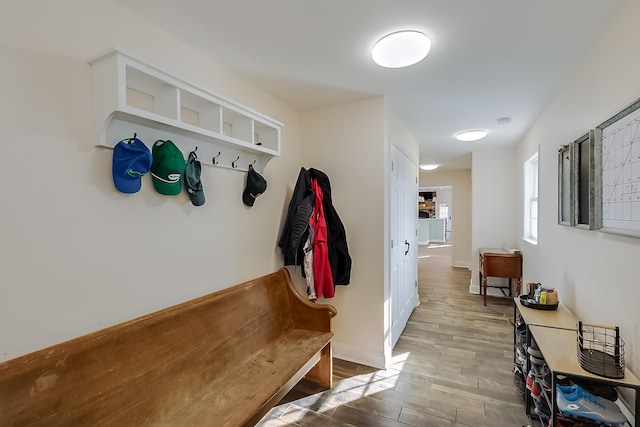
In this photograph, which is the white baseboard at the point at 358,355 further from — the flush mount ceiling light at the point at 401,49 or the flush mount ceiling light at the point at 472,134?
the flush mount ceiling light at the point at 472,134

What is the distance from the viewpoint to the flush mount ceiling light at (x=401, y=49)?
1557 millimetres

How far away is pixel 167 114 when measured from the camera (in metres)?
1.40

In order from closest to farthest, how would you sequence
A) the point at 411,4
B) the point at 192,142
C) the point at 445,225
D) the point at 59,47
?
the point at 59,47
the point at 411,4
the point at 192,142
the point at 445,225

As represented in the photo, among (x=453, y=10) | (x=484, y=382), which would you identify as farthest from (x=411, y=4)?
(x=484, y=382)

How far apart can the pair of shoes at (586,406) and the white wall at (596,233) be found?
8.2 inches

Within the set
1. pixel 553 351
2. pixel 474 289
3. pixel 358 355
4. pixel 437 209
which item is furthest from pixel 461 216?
pixel 437 209

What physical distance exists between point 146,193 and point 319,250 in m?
1.32

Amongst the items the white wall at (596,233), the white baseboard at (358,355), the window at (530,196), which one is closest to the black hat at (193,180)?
the white baseboard at (358,355)

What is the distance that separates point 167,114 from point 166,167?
256mm

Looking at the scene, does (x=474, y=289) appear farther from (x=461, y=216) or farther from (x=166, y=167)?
(x=166, y=167)

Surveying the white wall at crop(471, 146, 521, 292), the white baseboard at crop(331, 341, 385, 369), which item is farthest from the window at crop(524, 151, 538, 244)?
the white baseboard at crop(331, 341, 385, 369)

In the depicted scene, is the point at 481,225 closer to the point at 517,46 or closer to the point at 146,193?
the point at 517,46

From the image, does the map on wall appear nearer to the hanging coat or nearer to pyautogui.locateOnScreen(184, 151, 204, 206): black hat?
the hanging coat

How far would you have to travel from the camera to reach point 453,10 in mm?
1361
